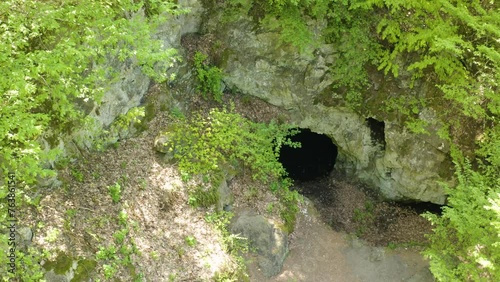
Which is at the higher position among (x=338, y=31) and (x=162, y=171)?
(x=338, y=31)

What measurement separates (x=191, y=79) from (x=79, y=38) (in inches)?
212

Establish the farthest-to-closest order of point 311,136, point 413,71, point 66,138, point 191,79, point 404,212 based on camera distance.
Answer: point 311,136 → point 404,212 → point 191,79 → point 413,71 → point 66,138

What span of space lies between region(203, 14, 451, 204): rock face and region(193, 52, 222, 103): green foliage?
64cm

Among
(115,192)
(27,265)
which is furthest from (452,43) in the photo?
(27,265)

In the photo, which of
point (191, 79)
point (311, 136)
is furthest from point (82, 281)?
point (311, 136)

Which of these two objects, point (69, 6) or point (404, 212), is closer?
point (69, 6)

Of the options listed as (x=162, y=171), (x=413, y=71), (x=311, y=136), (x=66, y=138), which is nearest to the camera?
(x=66, y=138)

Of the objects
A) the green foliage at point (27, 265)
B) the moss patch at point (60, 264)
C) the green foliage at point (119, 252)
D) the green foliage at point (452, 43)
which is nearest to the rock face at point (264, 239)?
the green foliage at point (119, 252)

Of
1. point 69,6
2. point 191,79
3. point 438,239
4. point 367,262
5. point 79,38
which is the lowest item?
point 367,262

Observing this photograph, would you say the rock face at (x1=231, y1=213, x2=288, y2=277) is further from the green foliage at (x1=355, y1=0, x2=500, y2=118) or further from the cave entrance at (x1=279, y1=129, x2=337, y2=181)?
the green foliage at (x1=355, y1=0, x2=500, y2=118)

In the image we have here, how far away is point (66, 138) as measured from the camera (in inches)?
330

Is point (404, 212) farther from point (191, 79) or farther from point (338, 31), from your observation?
point (191, 79)

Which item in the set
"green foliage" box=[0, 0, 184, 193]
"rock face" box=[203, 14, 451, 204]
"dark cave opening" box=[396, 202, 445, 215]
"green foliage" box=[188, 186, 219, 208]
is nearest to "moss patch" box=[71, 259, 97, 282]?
"green foliage" box=[0, 0, 184, 193]

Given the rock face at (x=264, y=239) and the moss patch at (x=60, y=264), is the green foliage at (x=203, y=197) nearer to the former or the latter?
the rock face at (x=264, y=239)
